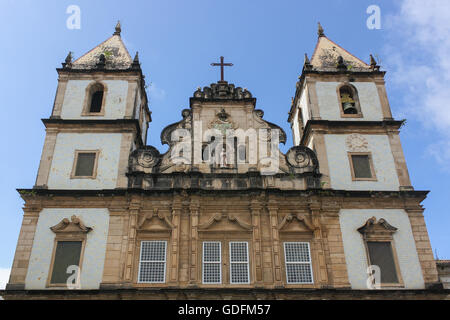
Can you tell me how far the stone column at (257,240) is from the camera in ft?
55.4

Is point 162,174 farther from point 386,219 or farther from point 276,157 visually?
point 386,219

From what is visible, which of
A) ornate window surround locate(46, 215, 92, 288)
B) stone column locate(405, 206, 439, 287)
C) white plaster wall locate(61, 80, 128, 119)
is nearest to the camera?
stone column locate(405, 206, 439, 287)

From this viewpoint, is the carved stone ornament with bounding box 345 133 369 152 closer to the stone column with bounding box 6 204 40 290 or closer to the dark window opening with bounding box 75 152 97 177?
the dark window opening with bounding box 75 152 97 177

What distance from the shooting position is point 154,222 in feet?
59.6

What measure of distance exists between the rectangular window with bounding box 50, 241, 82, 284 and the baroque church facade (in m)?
0.05

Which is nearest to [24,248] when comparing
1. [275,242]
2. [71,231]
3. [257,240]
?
Answer: [71,231]

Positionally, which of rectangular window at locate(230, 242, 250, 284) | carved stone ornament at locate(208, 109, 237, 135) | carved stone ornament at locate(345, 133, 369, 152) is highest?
carved stone ornament at locate(208, 109, 237, 135)

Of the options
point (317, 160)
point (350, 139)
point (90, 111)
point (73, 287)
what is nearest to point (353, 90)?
point (350, 139)

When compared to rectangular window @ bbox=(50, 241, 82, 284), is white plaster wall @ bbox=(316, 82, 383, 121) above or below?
above

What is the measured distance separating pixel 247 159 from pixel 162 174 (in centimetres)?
379

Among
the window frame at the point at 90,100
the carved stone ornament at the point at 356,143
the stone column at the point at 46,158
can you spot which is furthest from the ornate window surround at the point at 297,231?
the stone column at the point at 46,158

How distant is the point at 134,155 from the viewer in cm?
1984

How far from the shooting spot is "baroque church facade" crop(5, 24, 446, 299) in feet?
55.7

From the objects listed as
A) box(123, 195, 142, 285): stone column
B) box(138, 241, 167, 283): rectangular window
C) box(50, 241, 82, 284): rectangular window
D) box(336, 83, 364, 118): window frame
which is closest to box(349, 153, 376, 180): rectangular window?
box(336, 83, 364, 118): window frame
